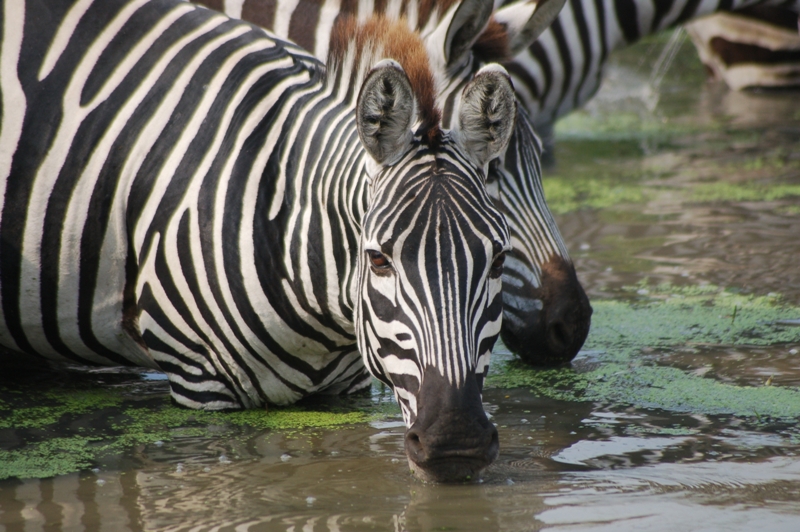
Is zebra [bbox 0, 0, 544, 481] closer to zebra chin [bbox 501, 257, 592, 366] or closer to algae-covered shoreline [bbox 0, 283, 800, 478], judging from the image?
algae-covered shoreline [bbox 0, 283, 800, 478]

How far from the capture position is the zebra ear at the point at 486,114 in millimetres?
3363

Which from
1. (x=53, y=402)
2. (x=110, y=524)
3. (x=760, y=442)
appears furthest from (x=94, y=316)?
(x=760, y=442)

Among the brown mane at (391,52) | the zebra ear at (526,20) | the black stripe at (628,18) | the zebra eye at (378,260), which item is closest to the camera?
the zebra eye at (378,260)

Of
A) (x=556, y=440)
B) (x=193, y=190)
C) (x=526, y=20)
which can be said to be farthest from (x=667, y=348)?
(x=193, y=190)

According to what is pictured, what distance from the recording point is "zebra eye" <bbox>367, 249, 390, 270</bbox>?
328 cm

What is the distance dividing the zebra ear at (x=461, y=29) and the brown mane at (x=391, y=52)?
274 millimetres

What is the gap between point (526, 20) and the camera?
15.6 ft

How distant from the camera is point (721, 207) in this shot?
7613 mm

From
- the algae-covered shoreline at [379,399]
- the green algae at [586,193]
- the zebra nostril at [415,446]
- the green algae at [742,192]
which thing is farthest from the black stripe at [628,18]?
the zebra nostril at [415,446]

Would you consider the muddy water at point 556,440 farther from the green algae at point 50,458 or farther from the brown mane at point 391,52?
the brown mane at point 391,52

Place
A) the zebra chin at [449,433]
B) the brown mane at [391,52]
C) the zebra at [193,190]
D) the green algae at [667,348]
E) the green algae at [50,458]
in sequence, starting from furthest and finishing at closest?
the green algae at [667,348]
the zebra at [193,190]
the green algae at [50,458]
the brown mane at [391,52]
the zebra chin at [449,433]

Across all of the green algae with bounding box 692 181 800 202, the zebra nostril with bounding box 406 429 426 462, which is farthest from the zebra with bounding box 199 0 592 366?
the green algae with bounding box 692 181 800 202

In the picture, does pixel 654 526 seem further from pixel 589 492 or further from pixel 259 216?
pixel 259 216

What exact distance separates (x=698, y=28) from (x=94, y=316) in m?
8.91
